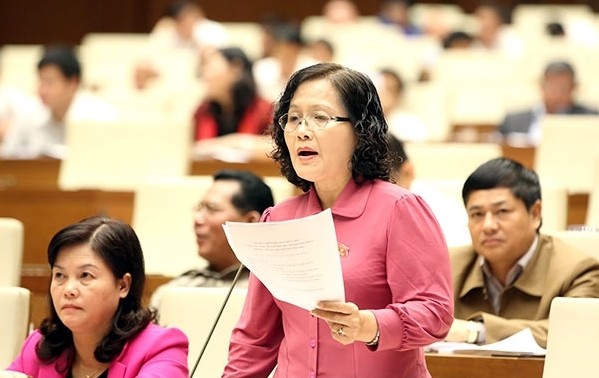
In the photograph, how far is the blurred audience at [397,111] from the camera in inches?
297

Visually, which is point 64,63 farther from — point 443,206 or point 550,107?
point 443,206

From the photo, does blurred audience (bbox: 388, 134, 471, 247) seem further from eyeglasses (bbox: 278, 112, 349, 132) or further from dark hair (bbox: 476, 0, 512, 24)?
dark hair (bbox: 476, 0, 512, 24)

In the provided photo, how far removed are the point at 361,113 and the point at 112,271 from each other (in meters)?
0.76

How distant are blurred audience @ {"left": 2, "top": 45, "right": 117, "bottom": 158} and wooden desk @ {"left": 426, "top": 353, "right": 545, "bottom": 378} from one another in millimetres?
4106

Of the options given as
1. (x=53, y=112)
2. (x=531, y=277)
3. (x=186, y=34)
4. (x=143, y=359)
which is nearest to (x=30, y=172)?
(x=53, y=112)

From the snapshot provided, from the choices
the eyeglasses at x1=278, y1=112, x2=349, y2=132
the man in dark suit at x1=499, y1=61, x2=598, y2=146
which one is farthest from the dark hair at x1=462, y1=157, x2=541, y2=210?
the man in dark suit at x1=499, y1=61, x2=598, y2=146

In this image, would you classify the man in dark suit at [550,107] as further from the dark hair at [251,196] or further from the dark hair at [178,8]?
the dark hair at [178,8]

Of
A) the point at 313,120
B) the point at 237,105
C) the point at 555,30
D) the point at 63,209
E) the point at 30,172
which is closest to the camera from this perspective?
the point at 313,120

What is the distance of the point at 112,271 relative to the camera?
302 centimetres

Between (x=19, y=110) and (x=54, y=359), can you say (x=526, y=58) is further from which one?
(x=54, y=359)

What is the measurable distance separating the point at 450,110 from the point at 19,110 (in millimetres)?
2497

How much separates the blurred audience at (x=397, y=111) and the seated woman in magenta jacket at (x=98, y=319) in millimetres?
4428

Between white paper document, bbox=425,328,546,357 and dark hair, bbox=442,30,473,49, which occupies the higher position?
dark hair, bbox=442,30,473,49

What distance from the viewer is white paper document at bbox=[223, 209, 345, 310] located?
90.2 inches
